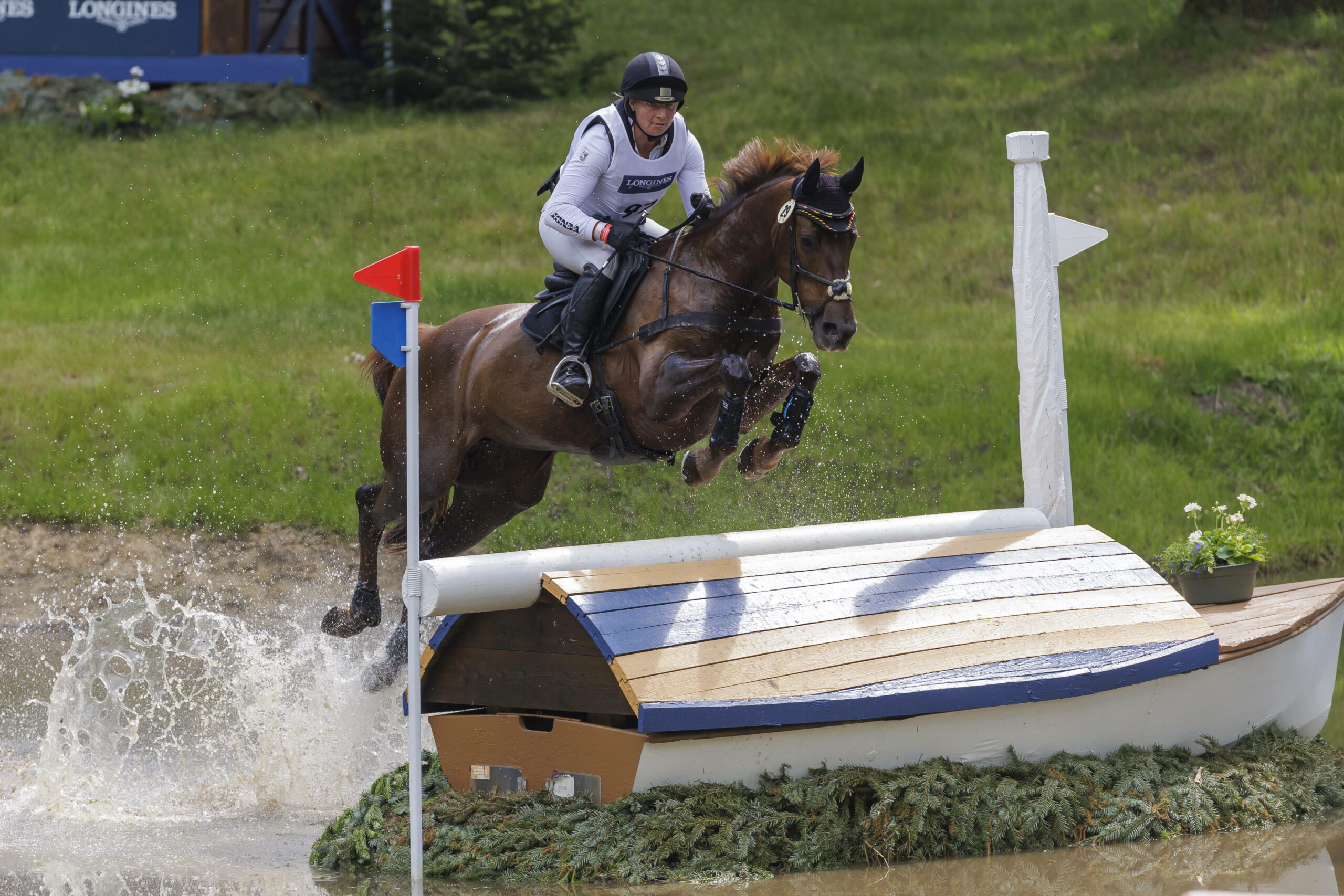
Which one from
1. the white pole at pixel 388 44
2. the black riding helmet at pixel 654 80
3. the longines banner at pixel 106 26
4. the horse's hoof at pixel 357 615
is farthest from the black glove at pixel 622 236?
the longines banner at pixel 106 26

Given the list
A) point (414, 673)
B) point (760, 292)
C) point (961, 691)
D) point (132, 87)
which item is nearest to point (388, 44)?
point (132, 87)

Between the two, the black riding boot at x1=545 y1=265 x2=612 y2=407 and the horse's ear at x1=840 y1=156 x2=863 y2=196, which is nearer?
the horse's ear at x1=840 y1=156 x2=863 y2=196

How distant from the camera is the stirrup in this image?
486cm

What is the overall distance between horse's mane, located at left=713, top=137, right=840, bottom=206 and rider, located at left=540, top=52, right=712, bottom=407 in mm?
136

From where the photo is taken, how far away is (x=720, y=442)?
15.0 ft

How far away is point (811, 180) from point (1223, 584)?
248 cm

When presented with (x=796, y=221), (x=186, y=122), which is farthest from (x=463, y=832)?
(x=186, y=122)

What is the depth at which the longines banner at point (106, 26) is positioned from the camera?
14.7 m

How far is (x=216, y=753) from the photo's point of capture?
5.20 metres

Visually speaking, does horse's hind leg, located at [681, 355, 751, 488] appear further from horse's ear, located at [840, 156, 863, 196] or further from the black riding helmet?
the black riding helmet

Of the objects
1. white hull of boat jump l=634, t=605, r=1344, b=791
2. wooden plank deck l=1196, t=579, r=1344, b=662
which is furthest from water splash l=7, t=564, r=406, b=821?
wooden plank deck l=1196, t=579, r=1344, b=662

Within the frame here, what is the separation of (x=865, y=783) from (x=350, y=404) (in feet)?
20.4

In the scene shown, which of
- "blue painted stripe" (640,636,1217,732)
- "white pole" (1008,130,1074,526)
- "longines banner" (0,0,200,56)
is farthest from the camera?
"longines banner" (0,0,200,56)

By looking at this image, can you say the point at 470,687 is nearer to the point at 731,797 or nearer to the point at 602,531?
the point at 731,797
